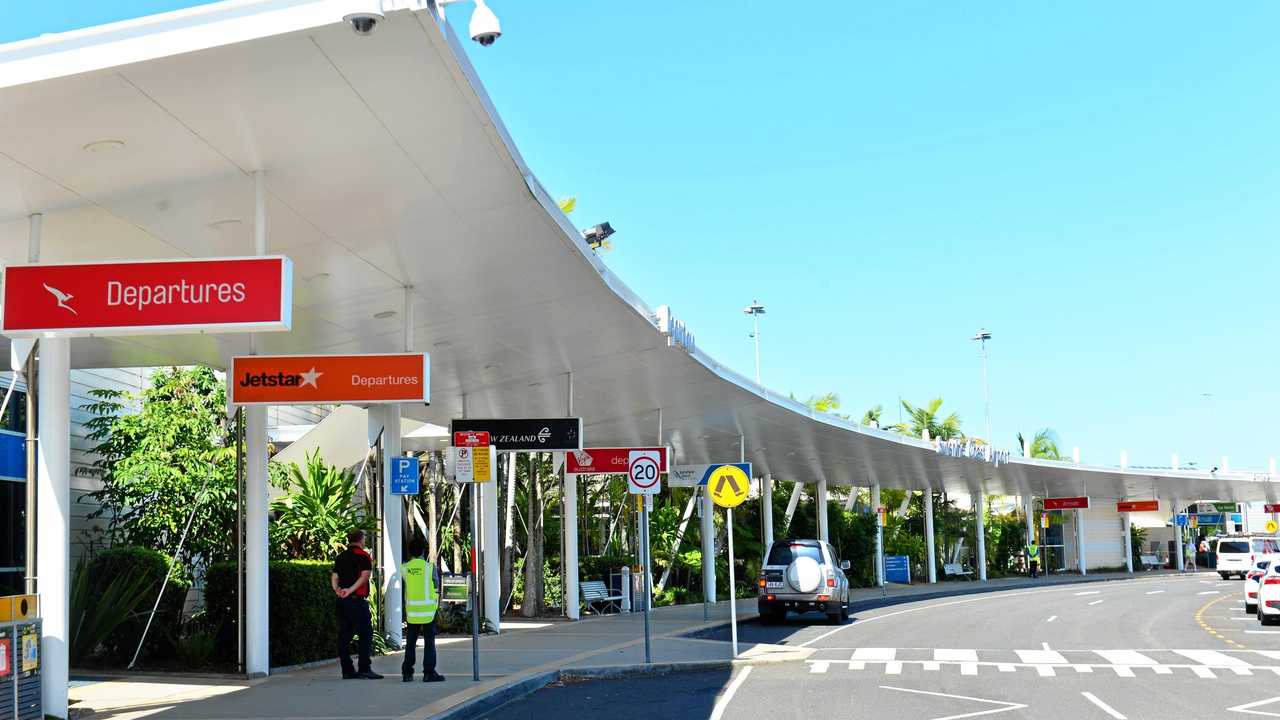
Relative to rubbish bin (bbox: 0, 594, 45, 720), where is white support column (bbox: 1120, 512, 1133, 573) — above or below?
below

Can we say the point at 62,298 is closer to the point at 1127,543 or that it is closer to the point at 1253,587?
the point at 1253,587

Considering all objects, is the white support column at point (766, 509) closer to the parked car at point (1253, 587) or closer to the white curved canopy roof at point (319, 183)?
the parked car at point (1253, 587)

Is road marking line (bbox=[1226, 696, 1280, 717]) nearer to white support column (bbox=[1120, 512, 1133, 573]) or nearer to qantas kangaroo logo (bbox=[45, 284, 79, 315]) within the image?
qantas kangaroo logo (bbox=[45, 284, 79, 315])

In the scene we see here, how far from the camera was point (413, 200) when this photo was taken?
11.9m

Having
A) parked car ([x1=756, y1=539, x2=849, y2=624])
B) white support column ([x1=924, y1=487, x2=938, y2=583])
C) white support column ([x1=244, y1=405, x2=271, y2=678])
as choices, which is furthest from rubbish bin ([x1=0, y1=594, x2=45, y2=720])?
white support column ([x1=924, y1=487, x2=938, y2=583])

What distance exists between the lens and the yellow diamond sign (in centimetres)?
1916

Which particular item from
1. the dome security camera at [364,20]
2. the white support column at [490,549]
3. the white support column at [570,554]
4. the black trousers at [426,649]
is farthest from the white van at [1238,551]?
the dome security camera at [364,20]

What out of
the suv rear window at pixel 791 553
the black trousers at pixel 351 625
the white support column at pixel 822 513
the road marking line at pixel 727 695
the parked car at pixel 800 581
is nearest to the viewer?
the road marking line at pixel 727 695

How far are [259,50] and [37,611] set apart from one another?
19.3ft

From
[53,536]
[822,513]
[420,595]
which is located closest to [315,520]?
[420,595]

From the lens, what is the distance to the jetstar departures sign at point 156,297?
33.1ft

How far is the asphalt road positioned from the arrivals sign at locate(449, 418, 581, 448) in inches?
194

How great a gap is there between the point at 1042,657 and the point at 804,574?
868 centimetres

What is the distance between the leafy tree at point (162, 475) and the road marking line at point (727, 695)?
7670 mm
